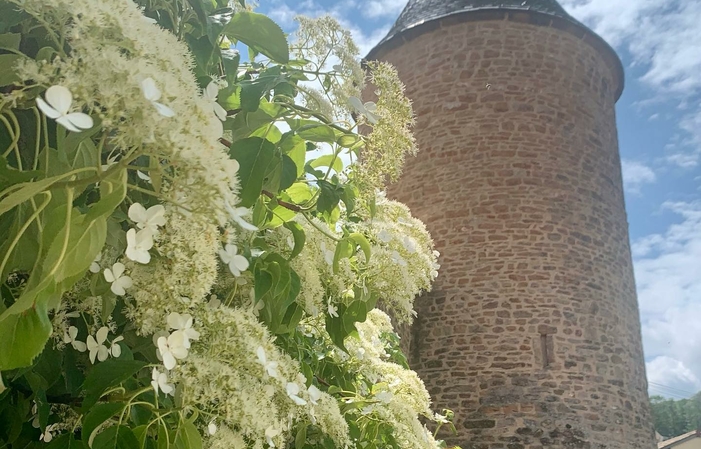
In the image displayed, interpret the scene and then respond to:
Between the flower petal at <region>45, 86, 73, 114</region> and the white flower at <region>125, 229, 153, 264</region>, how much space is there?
8.6 inches

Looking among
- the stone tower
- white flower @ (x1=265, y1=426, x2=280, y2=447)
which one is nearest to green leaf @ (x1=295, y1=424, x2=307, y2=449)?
white flower @ (x1=265, y1=426, x2=280, y2=447)

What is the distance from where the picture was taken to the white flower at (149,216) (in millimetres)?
835

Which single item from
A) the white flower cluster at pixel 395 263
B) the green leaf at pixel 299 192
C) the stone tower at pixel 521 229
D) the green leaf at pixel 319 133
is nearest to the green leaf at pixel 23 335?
the green leaf at pixel 319 133

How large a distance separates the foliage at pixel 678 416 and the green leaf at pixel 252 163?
136 ft

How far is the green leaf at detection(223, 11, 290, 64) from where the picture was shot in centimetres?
119

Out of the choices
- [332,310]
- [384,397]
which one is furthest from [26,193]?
[384,397]

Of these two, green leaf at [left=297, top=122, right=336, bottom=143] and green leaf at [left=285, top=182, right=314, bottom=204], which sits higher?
green leaf at [left=297, top=122, right=336, bottom=143]

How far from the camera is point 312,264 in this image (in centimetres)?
137

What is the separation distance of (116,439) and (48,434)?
0.22m

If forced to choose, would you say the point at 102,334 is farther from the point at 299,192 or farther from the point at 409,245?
the point at 409,245

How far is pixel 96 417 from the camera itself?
0.90m

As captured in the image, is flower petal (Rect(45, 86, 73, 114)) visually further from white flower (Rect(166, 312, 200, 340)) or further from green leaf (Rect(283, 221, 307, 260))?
green leaf (Rect(283, 221, 307, 260))

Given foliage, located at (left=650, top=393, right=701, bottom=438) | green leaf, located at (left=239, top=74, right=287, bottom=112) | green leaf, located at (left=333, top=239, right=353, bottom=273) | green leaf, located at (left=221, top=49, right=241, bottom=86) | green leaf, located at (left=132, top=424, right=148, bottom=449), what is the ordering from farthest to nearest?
1. foliage, located at (left=650, top=393, right=701, bottom=438)
2. green leaf, located at (left=333, top=239, right=353, bottom=273)
3. green leaf, located at (left=221, top=49, right=241, bottom=86)
4. green leaf, located at (left=239, top=74, right=287, bottom=112)
5. green leaf, located at (left=132, top=424, right=148, bottom=449)

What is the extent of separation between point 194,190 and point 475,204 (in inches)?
311
